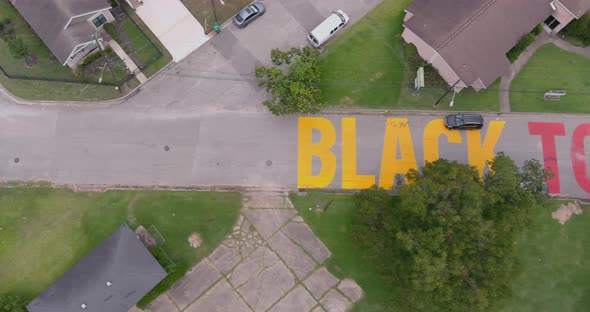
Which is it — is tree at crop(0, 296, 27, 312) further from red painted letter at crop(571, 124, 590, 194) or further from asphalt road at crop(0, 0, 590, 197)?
red painted letter at crop(571, 124, 590, 194)

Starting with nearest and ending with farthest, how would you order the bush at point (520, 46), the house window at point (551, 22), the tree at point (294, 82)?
1. the tree at point (294, 82)
2. the bush at point (520, 46)
3. the house window at point (551, 22)

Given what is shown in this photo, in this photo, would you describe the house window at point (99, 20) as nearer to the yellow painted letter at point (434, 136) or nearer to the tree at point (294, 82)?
the tree at point (294, 82)

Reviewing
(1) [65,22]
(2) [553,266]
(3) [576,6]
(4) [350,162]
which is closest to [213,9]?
(1) [65,22]

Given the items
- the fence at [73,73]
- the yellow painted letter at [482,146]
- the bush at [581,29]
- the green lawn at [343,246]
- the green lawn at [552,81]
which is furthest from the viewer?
the fence at [73,73]

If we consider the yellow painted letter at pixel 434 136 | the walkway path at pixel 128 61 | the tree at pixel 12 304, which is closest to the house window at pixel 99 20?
the walkway path at pixel 128 61

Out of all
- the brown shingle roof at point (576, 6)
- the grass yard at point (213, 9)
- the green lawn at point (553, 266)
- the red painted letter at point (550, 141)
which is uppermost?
the grass yard at point (213, 9)
